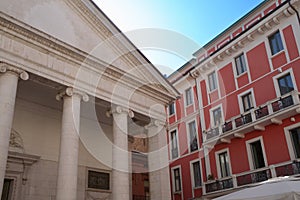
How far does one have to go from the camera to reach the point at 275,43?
18.2 m

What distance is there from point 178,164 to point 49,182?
13214 mm

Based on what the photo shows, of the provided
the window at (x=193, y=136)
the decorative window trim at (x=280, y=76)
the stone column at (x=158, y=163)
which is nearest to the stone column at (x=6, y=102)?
the stone column at (x=158, y=163)

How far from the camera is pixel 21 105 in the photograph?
13.1 metres

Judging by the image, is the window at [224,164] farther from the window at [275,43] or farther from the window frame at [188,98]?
the window at [275,43]

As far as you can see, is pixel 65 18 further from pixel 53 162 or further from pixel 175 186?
pixel 175 186

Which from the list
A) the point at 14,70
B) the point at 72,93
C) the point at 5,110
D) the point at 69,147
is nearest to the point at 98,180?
the point at 69,147

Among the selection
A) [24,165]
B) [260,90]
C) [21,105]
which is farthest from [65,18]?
[260,90]

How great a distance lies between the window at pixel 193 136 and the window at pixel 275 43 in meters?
8.25

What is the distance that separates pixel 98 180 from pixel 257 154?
30.6ft

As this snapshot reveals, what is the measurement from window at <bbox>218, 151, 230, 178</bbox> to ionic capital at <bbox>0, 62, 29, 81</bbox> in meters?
14.3

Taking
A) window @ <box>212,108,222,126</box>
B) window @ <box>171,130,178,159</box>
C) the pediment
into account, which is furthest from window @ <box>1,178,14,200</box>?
window @ <box>171,130,178,159</box>

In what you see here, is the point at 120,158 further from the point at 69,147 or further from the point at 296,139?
the point at 296,139

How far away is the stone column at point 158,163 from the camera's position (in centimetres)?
1330

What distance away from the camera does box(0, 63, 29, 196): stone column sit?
843cm
